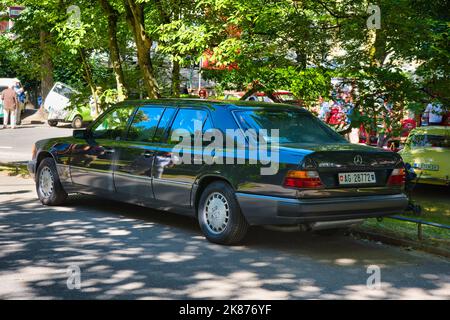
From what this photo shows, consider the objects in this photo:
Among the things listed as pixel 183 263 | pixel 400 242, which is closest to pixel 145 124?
pixel 183 263

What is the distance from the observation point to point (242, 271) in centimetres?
656

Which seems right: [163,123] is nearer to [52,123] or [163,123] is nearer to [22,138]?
[22,138]

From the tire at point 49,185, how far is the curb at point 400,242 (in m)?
4.33

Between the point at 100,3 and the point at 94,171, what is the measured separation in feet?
19.0

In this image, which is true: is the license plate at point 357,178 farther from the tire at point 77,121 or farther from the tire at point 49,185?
the tire at point 77,121

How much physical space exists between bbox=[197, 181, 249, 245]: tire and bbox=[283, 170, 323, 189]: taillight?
75cm

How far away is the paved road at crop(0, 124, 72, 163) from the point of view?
18695 mm

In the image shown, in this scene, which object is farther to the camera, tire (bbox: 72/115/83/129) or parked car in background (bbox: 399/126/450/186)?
tire (bbox: 72/115/83/129)

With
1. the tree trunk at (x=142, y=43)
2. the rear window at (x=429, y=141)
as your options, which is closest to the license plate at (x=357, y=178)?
the tree trunk at (x=142, y=43)

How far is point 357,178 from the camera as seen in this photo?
738 centimetres

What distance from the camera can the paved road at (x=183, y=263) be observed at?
587 centimetres

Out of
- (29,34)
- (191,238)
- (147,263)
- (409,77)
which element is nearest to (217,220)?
(191,238)

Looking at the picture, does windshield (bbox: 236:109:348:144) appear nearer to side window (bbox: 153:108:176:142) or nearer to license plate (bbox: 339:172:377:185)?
license plate (bbox: 339:172:377:185)

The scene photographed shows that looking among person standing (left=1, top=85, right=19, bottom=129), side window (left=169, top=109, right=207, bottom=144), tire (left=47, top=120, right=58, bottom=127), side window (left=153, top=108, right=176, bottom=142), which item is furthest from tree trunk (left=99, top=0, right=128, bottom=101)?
tire (left=47, top=120, right=58, bottom=127)
